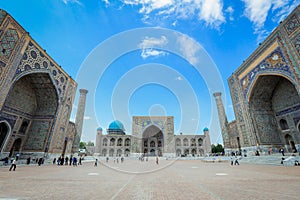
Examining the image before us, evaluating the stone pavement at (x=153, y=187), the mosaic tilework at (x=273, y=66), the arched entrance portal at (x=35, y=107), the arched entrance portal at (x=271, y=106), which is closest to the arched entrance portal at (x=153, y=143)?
the arched entrance portal at (x=271, y=106)

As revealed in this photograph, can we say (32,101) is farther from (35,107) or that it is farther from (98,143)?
(98,143)

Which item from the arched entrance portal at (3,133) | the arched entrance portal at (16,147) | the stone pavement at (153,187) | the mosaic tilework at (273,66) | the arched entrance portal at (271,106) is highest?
the mosaic tilework at (273,66)

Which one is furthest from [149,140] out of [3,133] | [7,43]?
[7,43]

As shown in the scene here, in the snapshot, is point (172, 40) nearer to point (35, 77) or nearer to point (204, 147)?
point (35, 77)

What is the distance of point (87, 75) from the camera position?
7.39 metres

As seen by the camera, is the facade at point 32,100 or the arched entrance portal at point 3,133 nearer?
the facade at point 32,100

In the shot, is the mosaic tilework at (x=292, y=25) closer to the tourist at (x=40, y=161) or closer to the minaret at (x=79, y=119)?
the tourist at (x=40, y=161)

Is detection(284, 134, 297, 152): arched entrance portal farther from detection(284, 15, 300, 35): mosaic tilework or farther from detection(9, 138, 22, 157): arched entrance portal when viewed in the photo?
detection(9, 138, 22, 157): arched entrance portal

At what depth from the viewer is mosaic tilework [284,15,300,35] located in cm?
1248

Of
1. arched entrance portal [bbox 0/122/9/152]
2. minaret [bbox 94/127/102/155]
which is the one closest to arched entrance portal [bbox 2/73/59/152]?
arched entrance portal [bbox 0/122/9/152]

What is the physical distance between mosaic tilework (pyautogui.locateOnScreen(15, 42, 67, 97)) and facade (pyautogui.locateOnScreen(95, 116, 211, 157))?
24269mm

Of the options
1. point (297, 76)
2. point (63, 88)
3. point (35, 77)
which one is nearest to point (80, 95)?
point (63, 88)

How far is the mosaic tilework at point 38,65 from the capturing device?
1229 cm

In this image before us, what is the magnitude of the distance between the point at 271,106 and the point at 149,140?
34.2 meters
